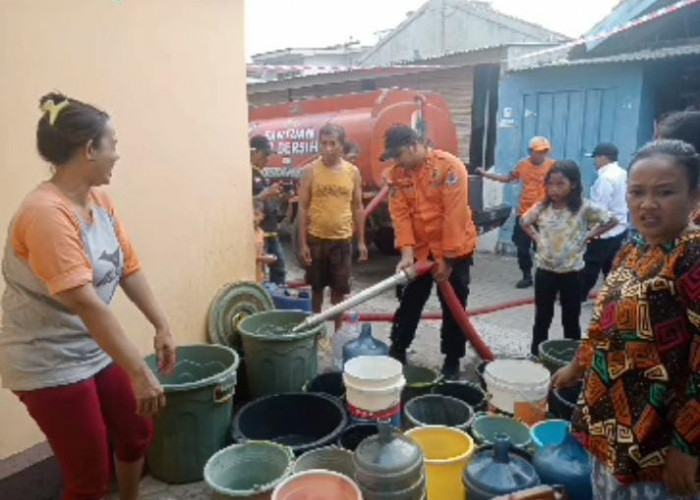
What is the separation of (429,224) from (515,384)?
4.63 feet

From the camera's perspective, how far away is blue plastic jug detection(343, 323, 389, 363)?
12.6ft

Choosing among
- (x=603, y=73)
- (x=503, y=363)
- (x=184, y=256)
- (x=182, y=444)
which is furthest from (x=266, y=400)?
(x=603, y=73)

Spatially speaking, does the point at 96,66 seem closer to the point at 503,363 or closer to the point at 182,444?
the point at 182,444

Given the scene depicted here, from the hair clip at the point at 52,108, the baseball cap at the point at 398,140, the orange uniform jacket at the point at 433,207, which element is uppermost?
the hair clip at the point at 52,108

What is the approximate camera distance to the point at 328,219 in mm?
5043

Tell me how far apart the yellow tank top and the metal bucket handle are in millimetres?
2162

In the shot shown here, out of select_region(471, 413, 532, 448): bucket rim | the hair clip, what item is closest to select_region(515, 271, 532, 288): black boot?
select_region(471, 413, 532, 448): bucket rim

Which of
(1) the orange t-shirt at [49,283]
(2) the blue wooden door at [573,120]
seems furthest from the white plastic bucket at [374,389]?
(2) the blue wooden door at [573,120]

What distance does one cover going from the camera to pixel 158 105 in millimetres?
3541

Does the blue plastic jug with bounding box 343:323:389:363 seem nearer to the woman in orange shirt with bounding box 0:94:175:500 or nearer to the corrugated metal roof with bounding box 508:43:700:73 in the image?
the woman in orange shirt with bounding box 0:94:175:500

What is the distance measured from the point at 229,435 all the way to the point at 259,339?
0.63 m

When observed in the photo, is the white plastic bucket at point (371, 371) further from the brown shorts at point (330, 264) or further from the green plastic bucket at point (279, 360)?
the brown shorts at point (330, 264)

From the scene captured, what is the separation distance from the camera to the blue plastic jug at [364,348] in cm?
383

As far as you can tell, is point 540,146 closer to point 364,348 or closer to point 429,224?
point 429,224
